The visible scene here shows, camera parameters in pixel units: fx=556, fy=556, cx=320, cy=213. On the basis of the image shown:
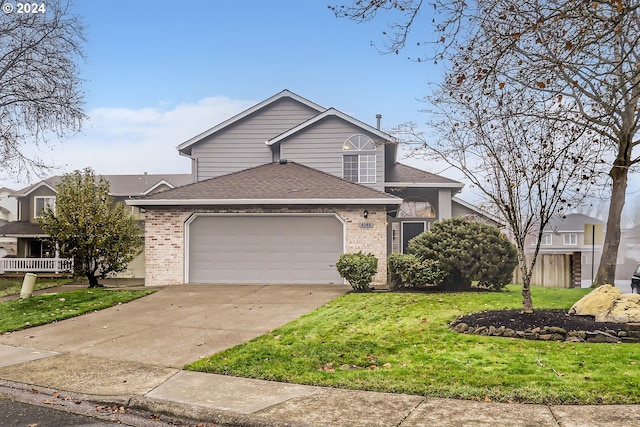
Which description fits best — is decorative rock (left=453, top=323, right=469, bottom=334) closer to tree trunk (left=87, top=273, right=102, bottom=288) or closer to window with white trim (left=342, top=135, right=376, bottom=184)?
window with white trim (left=342, top=135, right=376, bottom=184)

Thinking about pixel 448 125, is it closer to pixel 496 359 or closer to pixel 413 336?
pixel 413 336

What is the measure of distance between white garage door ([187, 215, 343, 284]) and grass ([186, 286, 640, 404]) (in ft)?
24.6

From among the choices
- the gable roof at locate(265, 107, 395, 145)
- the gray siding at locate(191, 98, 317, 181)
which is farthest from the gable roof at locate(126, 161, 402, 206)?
the gray siding at locate(191, 98, 317, 181)

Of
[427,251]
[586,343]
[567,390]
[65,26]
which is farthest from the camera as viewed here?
[65,26]

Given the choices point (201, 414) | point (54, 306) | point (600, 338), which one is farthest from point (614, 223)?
point (54, 306)

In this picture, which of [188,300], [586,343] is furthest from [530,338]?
[188,300]

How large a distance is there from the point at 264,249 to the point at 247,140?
6835 millimetres

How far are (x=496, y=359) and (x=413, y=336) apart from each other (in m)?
1.78

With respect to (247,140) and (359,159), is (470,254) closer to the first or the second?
(359,159)

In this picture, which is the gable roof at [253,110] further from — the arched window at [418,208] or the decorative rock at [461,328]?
the decorative rock at [461,328]

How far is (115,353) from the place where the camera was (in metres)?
8.88

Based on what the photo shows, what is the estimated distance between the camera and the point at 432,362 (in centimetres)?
745

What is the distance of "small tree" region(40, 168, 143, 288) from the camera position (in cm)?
1895

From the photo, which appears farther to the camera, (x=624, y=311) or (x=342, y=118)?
(x=342, y=118)
